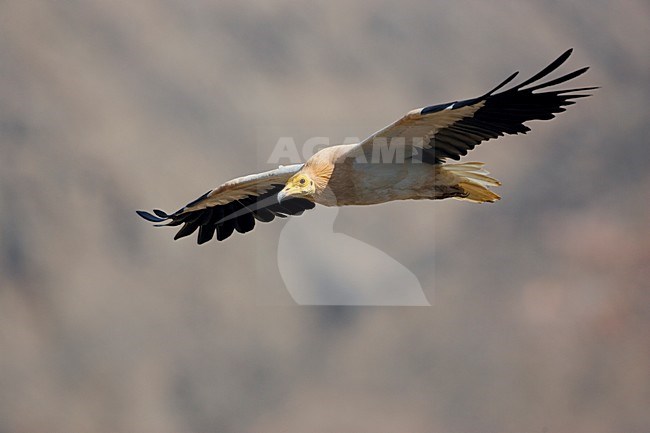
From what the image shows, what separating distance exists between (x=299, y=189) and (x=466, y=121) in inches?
35.4

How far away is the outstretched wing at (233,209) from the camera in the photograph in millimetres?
5852

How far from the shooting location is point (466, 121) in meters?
4.68

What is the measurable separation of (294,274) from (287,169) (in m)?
5.82

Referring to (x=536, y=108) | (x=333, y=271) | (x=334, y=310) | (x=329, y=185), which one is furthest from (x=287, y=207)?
(x=334, y=310)

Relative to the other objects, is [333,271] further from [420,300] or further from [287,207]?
[287,207]

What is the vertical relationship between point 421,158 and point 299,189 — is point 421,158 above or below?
above
